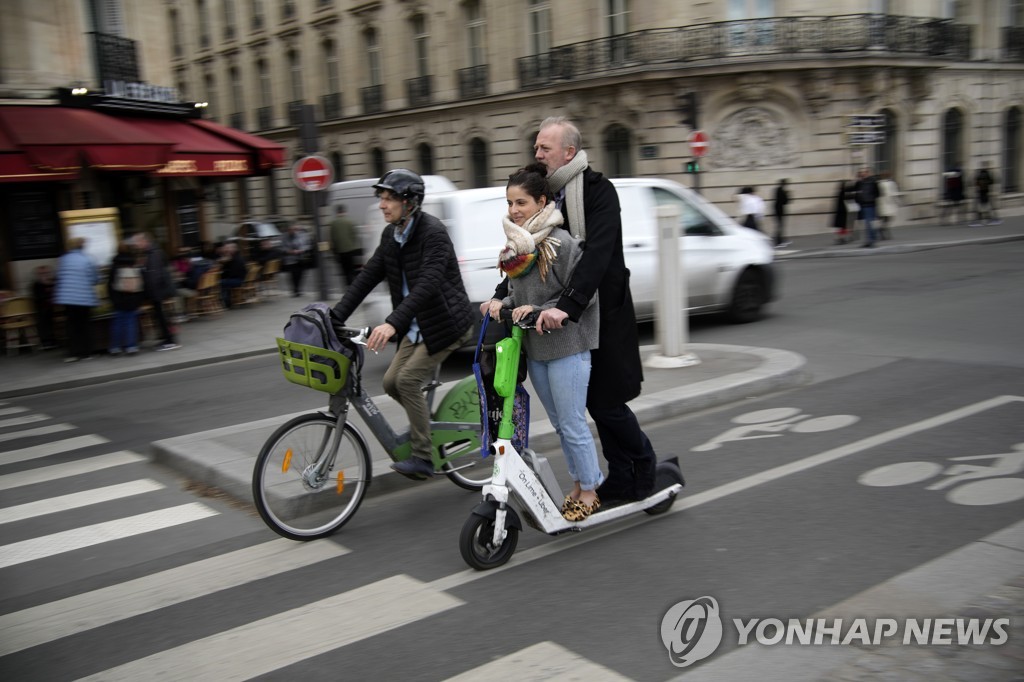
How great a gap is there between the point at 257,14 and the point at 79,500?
39790 millimetres

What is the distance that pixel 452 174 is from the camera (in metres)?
33.0

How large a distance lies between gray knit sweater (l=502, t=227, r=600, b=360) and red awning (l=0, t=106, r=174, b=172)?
36.8 feet

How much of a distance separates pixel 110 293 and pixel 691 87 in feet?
59.1

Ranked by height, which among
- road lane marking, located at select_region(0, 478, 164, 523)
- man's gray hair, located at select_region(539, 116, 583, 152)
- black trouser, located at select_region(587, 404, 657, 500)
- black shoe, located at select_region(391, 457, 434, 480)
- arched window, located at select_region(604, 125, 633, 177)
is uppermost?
arched window, located at select_region(604, 125, 633, 177)

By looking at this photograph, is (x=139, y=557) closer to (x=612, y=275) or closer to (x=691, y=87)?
(x=612, y=275)

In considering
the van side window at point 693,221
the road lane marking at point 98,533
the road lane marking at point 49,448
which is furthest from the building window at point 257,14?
the road lane marking at point 98,533

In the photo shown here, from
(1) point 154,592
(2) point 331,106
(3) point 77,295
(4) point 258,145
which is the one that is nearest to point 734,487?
(1) point 154,592

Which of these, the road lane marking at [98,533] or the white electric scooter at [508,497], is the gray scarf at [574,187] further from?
the road lane marking at [98,533]

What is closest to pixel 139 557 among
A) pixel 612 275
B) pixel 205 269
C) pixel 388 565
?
pixel 388 565

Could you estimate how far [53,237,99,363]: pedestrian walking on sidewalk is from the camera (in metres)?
11.8

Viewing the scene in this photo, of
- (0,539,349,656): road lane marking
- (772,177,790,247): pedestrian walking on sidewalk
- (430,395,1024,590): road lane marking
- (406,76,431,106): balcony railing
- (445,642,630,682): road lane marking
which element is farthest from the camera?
(406,76,431,106): balcony railing

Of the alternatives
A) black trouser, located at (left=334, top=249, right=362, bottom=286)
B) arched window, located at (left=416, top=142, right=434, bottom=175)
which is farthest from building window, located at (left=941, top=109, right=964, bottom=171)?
black trouser, located at (left=334, top=249, right=362, bottom=286)

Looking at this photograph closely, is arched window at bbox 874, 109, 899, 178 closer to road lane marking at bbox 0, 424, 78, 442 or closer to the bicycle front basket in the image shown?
road lane marking at bbox 0, 424, 78, 442

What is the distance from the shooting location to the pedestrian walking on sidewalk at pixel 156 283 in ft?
40.0
